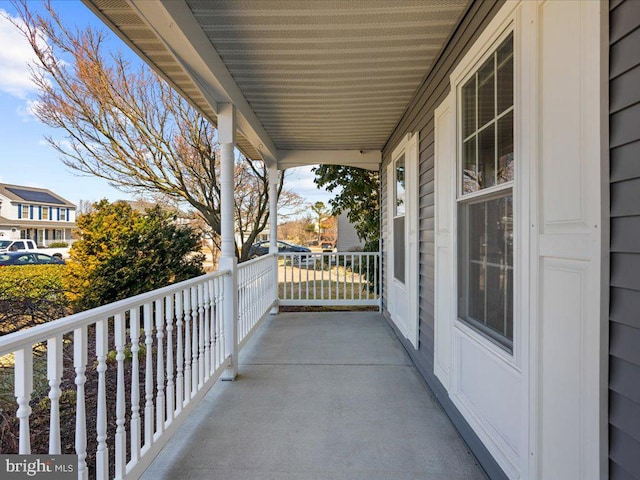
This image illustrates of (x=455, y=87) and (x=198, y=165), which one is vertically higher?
(x=198, y=165)

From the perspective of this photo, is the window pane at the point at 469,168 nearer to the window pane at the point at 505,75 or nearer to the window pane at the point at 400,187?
the window pane at the point at 505,75

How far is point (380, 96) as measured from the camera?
3.40 m

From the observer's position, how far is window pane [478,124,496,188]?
184cm

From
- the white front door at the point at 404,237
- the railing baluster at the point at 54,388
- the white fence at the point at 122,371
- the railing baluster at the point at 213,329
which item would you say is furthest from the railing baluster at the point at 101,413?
the white front door at the point at 404,237

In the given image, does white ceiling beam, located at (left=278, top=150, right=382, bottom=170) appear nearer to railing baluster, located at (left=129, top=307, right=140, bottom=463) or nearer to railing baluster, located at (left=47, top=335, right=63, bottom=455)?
railing baluster, located at (left=129, top=307, right=140, bottom=463)

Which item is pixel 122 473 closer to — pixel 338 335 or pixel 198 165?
pixel 338 335

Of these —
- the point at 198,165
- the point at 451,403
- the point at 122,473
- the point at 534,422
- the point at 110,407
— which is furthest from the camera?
→ the point at 198,165

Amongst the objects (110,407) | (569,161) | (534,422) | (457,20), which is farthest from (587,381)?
(110,407)

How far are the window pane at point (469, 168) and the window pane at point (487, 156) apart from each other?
0.06 m

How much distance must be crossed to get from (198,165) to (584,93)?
314 inches

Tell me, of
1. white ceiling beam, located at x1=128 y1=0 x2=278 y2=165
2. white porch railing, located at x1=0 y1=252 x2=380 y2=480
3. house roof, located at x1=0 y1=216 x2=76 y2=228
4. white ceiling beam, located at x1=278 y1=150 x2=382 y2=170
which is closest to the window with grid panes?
white ceiling beam, located at x1=128 y1=0 x2=278 y2=165

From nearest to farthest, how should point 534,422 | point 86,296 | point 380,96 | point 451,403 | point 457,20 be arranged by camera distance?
point 534,422 → point 457,20 → point 451,403 → point 380,96 → point 86,296

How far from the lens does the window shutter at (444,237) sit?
7.57 ft

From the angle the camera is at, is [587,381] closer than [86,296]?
Yes
